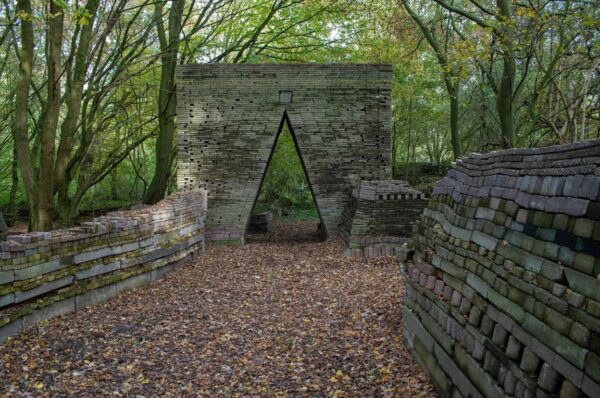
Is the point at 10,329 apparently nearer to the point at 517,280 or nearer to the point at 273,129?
the point at 517,280

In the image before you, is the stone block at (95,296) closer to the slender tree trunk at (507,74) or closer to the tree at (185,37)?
the tree at (185,37)

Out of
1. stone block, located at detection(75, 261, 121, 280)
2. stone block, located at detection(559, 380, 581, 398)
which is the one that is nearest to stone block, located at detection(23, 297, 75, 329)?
stone block, located at detection(75, 261, 121, 280)

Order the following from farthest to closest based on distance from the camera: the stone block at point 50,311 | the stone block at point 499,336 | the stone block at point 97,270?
the stone block at point 97,270, the stone block at point 50,311, the stone block at point 499,336

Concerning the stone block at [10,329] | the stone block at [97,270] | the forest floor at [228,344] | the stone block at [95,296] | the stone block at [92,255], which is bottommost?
the forest floor at [228,344]

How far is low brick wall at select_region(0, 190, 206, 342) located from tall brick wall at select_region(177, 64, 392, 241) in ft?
11.1

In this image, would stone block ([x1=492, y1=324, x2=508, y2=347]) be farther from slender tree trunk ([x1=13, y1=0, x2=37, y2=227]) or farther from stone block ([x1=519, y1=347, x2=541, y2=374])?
slender tree trunk ([x1=13, y1=0, x2=37, y2=227])

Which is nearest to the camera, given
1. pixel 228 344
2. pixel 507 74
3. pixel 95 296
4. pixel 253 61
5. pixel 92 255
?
pixel 228 344

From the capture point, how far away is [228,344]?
5.65 meters

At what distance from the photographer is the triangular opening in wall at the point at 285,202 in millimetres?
17328

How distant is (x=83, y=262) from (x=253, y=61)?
1111 cm

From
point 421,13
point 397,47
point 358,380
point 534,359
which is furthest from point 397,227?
point 421,13

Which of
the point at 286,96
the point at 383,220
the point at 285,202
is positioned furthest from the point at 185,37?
the point at 285,202

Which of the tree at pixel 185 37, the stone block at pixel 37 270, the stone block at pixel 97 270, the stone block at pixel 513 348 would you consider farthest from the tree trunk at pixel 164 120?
the stone block at pixel 513 348

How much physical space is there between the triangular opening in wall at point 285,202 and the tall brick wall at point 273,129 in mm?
3341
